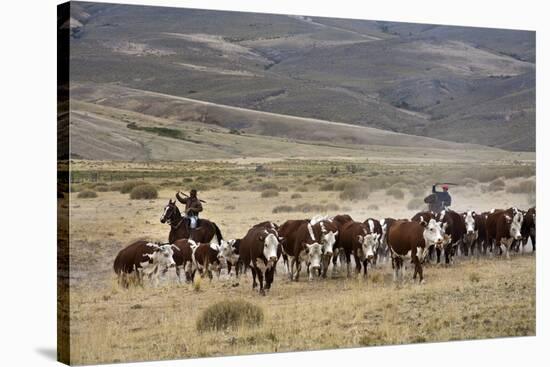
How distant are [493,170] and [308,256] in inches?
161

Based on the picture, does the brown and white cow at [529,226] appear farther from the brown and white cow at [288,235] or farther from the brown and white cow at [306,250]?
the brown and white cow at [288,235]

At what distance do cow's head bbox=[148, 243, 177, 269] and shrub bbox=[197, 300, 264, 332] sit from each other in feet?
3.30

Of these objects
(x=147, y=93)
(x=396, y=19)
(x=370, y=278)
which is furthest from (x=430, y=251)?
(x=147, y=93)

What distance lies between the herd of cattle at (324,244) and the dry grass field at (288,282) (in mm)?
181

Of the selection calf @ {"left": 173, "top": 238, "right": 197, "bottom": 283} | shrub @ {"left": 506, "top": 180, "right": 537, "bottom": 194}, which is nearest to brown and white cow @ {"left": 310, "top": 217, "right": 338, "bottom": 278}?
calf @ {"left": 173, "top": 238, "right": 197, "bottom": 283}

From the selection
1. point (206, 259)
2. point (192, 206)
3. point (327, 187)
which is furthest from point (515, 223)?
point (192, 206)

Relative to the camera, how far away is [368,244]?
21484 millimetres

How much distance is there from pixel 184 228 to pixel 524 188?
690cm

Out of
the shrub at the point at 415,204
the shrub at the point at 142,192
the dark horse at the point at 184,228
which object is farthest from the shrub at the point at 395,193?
the shrub at the point at 142,192

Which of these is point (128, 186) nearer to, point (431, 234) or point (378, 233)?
point (378, 233)

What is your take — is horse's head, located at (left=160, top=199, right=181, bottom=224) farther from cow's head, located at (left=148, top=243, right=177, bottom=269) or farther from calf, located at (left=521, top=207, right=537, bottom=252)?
calf, located at (left=521, top=207, right=537, bottom=252)

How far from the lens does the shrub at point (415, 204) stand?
72.4 ft

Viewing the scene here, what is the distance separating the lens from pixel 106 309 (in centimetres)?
1884

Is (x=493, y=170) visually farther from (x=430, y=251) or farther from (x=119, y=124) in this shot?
(x=119, y=124)
